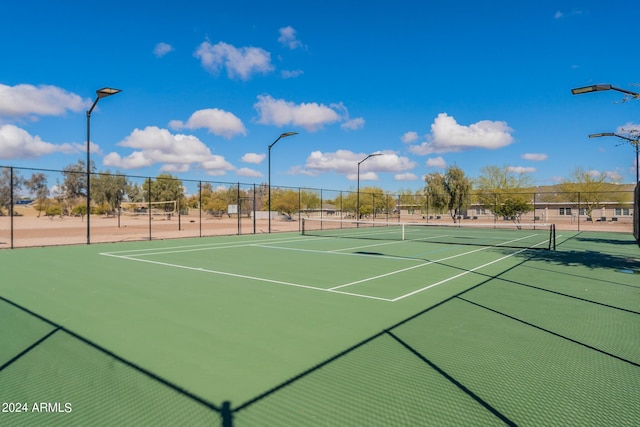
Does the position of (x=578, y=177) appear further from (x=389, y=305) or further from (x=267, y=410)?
(x=267, y=410)

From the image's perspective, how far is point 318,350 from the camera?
15.1 feet

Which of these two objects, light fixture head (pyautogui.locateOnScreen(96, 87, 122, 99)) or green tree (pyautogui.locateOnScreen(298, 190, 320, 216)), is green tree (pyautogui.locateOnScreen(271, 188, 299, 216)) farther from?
light fixture head (pyautogui.locateOnScreen(96, 87, 122, 99))

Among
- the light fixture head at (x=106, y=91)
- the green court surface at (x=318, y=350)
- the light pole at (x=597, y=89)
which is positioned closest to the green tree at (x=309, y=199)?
the light fixture head at (x=106, y=91)

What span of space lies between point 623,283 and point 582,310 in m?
3.54

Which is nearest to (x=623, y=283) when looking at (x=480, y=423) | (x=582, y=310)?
(x=582, y=310)

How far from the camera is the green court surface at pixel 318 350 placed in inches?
129

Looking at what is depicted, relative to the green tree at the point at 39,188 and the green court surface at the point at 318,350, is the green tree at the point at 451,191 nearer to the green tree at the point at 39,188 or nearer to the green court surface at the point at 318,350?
the green court surface at the point at 318,350

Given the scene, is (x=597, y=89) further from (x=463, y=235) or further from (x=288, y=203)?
(x=288, y=203)

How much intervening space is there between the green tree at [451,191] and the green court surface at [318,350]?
1567 inches

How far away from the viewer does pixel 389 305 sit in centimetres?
674

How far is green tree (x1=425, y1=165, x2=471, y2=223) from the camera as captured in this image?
157 ft

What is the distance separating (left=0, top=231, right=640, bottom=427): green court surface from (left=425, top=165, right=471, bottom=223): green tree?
39.8 m

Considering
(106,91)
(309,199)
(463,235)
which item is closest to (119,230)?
(106,91)

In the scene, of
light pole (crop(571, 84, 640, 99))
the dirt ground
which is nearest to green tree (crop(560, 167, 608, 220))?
the dirt ground
